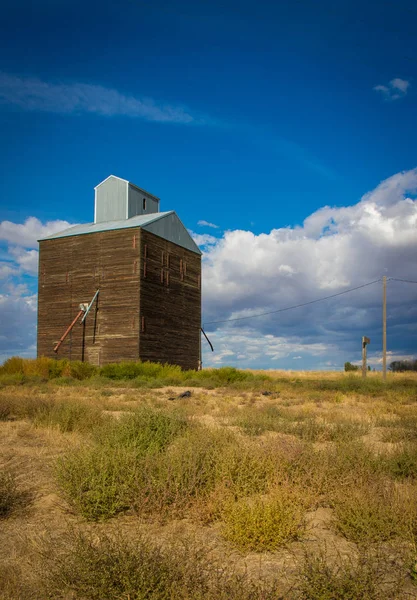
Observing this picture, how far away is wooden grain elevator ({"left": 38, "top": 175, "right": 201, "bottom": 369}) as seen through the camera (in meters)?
31.6

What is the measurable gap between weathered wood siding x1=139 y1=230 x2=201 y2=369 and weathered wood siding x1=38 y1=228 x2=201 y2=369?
6 cm

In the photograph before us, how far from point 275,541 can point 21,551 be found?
7.95 ft

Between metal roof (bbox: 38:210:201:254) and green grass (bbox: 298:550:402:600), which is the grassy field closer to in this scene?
green grass (bbox: 298:550:402:600)

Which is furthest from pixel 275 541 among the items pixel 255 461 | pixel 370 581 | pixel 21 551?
pixel 21 551

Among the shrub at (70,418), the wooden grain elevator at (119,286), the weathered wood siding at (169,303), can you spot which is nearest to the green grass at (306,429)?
the shrub at (70,418)

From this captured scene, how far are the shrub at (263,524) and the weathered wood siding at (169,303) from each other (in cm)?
2603

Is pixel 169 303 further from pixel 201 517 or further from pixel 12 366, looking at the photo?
pixel 201 517

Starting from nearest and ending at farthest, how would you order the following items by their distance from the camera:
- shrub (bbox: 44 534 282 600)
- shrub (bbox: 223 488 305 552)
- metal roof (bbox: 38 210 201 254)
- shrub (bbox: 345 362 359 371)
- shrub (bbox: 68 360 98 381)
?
shrub (bbox: 44 534 282 600) < shrub (bbox: 223 488 305 552) < shrub (bbox: 68 360 98 381) < metal roof (bbox: 38 210 201 254) < shrub (bbox: 345 362 359 371)

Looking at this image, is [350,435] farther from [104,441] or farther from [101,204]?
[101,204]

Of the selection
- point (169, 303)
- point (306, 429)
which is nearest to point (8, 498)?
point (306, 429)

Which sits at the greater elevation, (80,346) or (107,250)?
(107,250)

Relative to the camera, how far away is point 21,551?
484 centimetres

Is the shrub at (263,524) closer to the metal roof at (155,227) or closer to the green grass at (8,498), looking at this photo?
the green grass at (8,498)

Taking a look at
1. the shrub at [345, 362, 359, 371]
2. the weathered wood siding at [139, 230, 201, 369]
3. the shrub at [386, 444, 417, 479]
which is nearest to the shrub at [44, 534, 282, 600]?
the shrub at [386, 444, 417, 479]
